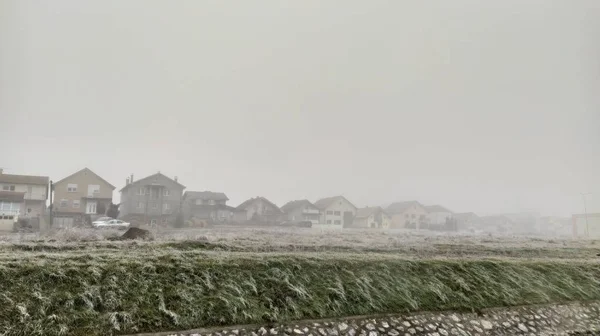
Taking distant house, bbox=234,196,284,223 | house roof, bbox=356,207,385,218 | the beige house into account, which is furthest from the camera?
house roof, bbox=356,207,385,218

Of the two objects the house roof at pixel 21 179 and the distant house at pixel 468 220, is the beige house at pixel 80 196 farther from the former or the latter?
the distant house at pixel 468 220

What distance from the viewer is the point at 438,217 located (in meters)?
70.4

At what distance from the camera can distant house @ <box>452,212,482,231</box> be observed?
65.7 meters

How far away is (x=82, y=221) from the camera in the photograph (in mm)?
39688

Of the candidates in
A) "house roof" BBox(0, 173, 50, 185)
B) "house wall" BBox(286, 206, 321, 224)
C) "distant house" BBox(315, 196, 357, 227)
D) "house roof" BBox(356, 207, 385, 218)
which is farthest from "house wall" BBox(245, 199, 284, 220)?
"house roof" BBox(0, 173, 50, 185)

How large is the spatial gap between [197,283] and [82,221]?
1501 inches

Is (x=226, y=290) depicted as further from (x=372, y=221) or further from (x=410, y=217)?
(x=410, y=217)

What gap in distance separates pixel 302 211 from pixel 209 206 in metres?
15.1

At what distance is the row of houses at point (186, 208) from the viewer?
39.1 meters

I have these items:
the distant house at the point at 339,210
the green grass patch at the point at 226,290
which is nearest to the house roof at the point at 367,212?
the distant house at the point at 339,210

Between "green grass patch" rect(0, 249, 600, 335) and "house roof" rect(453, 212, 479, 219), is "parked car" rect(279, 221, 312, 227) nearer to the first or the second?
"house roof" rect(453, 212, 479, 219)

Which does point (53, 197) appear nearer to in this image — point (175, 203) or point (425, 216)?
point (175, 203)

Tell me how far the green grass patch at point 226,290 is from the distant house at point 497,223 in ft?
182

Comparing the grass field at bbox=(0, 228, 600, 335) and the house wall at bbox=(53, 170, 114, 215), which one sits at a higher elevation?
the house wall at bbox=(53, 170, 114, 215)
